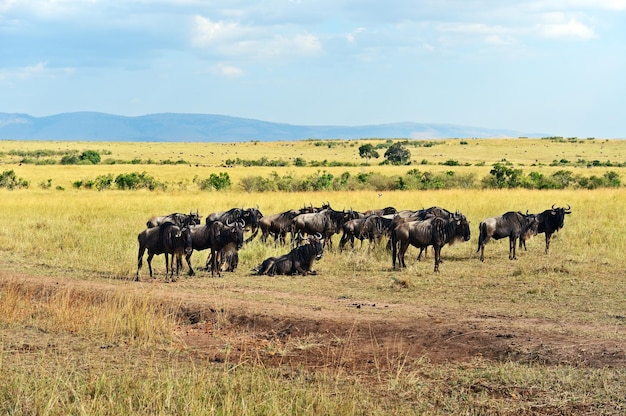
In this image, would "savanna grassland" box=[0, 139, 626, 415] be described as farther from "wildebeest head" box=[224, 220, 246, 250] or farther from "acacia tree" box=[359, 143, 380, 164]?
"acacia tree" box=[359, 143, 380, 164]

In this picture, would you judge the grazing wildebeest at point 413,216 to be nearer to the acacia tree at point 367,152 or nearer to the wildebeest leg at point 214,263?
the wildebeest leg at point 214,263

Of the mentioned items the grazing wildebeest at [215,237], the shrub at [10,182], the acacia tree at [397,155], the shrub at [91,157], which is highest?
the acacia tree at [397,155]

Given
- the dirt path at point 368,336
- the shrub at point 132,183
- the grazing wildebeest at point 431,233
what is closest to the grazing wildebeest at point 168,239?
the dirt path at point 368,336

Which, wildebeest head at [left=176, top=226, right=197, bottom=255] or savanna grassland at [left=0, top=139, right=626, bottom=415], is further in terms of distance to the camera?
wildebeest head at [left=176, top=226, right=197, bottom=255]

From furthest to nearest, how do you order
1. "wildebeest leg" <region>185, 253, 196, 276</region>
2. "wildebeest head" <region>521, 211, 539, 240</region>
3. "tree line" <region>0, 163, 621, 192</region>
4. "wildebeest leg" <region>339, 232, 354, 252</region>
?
"tree line" <region>0, 163, 621, 192</region>, "wildebeest leg" <region>339, 232, 354, 252</region>, "wildebeest head" <region>521, 211, 539, 240</region>, "wildebeest leg" <region>185, 253, 196, 276</region>

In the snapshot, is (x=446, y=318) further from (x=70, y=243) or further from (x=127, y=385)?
(x=70, y=243)

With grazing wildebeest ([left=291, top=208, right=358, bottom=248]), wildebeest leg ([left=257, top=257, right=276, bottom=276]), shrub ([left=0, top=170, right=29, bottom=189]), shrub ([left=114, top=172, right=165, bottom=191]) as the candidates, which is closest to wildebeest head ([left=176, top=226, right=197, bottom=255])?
wildebeest leg ([left=257, top=257, right=276, bottom=276])

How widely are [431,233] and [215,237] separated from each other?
469 centimetres

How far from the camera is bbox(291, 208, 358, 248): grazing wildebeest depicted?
60.4ft

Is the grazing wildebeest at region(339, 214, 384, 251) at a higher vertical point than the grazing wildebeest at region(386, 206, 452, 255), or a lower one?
lower

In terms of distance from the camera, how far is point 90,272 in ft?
48.4

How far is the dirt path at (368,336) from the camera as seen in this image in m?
8.20

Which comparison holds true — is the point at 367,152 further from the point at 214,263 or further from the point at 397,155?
the point at 214,263

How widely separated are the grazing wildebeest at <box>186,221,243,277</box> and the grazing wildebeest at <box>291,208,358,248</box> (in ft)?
11.9
